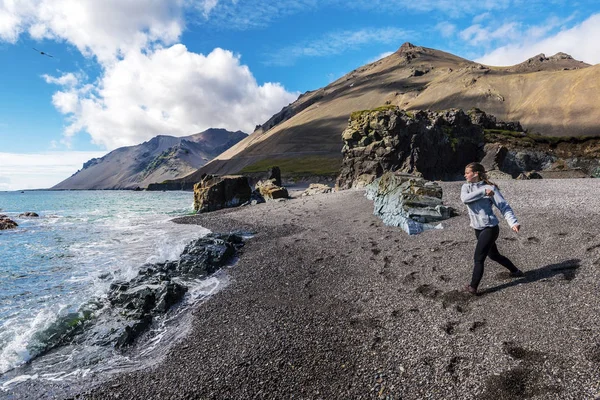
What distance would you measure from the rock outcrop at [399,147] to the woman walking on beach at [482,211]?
38685 mm

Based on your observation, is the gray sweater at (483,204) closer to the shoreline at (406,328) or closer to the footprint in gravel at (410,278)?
the shoreline at (406,328)

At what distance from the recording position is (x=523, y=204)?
1809 centimetres

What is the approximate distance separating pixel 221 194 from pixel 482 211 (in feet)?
141

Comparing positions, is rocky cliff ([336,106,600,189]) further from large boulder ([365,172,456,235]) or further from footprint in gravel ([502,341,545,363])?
footprint in gravel ([502,341,545,363])

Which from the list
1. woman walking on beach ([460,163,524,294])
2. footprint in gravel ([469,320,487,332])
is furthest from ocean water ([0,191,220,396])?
woman walking on beach ([460,163,524,294])

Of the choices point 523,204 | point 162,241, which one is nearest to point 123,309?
point 162,241

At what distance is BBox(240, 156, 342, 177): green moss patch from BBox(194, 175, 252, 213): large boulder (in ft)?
245

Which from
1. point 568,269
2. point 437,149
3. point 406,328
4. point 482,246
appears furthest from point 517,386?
point 437,149

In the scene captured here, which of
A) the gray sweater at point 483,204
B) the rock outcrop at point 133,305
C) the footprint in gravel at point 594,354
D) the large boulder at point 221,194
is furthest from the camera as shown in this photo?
the large boulder at point 221,194

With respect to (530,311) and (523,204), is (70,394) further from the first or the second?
(523,204)

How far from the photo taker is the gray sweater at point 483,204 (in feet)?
28.2

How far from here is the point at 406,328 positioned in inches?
323

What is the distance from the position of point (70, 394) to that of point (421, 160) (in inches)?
1995

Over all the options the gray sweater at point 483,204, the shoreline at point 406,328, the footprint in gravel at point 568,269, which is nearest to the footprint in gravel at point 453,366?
the shoreline at point 406,328
